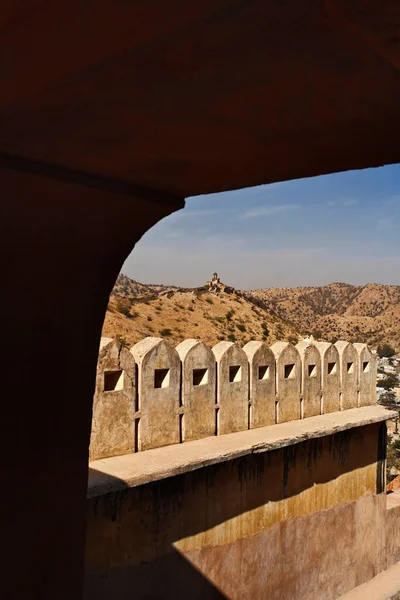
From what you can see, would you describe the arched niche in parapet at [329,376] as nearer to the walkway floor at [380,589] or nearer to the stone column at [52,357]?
the walkway floor at [380,589]

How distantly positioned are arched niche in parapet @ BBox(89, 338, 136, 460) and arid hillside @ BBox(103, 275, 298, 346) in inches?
556

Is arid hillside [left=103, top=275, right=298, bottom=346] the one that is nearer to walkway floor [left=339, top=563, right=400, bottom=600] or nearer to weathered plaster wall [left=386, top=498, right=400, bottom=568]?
weathered plaster wall [left=386, top=498, right=400, bottom=568]

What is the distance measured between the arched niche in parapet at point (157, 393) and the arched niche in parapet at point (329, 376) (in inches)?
91.6

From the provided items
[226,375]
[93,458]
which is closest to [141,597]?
[93,458]

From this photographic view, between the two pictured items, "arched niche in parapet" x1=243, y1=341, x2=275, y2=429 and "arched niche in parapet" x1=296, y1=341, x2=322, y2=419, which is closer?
"arched niche in parapet" x1=243, y1=341, x2=275, y2=429

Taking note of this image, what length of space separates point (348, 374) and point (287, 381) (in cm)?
129

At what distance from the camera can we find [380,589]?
6.29 metres

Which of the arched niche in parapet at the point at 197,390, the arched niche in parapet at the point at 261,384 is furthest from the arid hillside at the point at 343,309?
the arched niche in parapet at the point at 197,390

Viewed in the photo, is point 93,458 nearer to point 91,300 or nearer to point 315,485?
point 91,300

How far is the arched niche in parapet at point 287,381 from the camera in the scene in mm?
5902

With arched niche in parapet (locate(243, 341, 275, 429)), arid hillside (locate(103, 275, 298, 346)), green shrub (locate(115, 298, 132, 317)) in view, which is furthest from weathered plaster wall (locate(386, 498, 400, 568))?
green shrub (locate(115, 298, 132, 317))

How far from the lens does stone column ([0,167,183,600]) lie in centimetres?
206

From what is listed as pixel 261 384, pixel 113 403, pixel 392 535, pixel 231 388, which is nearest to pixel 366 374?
pixel 392 535

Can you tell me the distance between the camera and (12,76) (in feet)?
3.60
